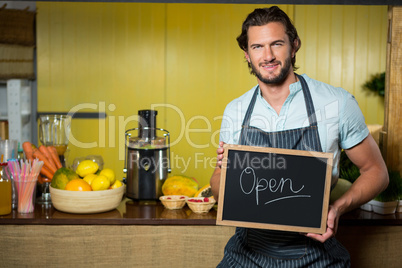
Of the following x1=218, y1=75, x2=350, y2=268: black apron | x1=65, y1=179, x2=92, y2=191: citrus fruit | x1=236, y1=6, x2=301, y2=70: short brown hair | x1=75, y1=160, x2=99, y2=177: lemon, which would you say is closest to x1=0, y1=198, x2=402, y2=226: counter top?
x1=65, y1=179, x2=92, y2=191: citrus fruit

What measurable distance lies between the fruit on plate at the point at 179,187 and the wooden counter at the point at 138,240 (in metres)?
0.23

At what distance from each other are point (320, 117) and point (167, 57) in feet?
9.61

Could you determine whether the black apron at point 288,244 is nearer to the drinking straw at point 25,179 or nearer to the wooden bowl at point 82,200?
the wooden bowl at point 82,200

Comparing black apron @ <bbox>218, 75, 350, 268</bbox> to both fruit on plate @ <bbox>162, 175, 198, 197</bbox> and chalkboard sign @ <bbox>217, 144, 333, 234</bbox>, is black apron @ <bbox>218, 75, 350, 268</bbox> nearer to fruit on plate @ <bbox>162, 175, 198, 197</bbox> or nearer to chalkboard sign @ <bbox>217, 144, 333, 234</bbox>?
chalkboard sign @ <bbox>217, 144, 333, 234</bbox>

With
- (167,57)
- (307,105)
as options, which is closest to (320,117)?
(307,105)

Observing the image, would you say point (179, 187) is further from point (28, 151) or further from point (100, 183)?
point (28, 151)

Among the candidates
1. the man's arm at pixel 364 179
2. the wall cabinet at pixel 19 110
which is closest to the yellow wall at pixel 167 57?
the wall cabinet at pixel 19 110

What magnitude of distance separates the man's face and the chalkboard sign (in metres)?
0.33

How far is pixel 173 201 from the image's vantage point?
211 cm

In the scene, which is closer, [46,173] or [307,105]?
[307,105]

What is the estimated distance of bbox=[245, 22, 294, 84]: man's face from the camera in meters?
1.61

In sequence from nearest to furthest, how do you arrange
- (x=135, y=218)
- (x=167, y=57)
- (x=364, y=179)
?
(x=364, y=179) → (x=135, y=218) → (x=167, y=57)

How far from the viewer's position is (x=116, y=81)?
432 centimetres

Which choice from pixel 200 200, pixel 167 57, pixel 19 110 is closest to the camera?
pixel 200 200
